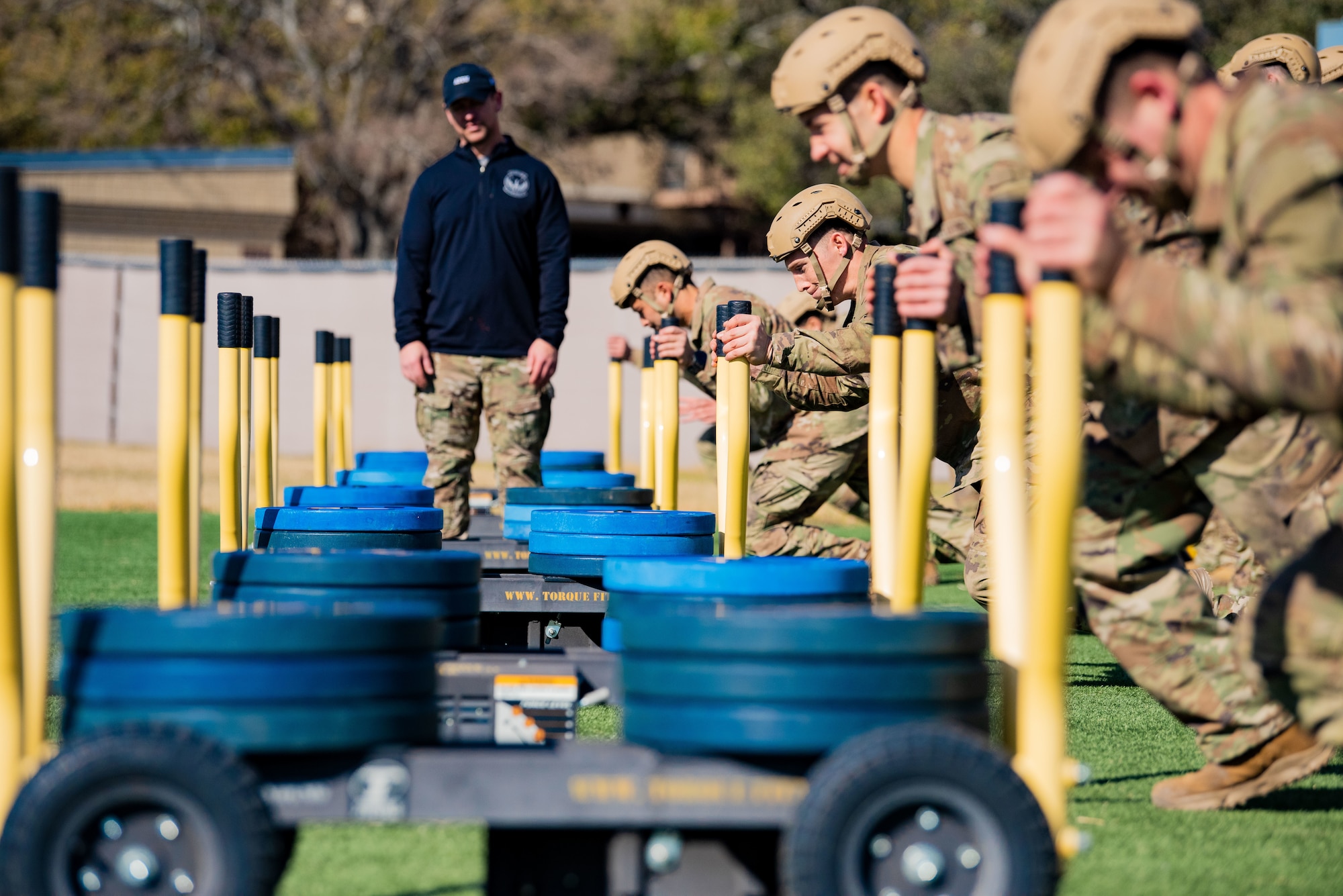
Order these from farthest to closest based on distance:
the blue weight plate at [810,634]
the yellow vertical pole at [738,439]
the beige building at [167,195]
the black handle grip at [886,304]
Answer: the beige building at [167,195] < the yellow vertical pole at [738,439] < the black handle grip at [886,304] < the blue weight plate at [810,634]


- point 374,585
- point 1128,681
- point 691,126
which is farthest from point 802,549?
point 691,126

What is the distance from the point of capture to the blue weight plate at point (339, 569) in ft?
13.2

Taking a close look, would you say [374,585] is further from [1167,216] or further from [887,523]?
[1167,216]

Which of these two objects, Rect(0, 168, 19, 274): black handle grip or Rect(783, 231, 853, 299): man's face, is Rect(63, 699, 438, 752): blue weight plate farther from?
Rect(783, 231, 853, 299): man's face

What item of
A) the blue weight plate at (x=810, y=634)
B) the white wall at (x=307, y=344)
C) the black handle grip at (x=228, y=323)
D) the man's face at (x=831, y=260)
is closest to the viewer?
the blue weight plate at (x=810, y=634)

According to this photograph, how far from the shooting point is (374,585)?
404cm

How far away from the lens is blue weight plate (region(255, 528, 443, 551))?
550 centimetres

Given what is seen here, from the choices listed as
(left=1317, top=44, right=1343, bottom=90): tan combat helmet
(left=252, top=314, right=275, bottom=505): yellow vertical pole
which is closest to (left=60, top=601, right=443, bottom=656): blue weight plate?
(left=252, top=314, right=275, bottom=505): yellow vertical pole

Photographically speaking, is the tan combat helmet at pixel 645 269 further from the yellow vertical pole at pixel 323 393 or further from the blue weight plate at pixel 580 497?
the yellow vertical pole at pixel 323 393

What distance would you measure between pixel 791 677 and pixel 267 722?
987 mm

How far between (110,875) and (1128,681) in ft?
17.7

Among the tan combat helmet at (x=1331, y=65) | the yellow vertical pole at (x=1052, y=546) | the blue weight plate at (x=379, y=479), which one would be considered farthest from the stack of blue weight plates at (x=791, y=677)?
the blue weight plate at (x=379, y=479)

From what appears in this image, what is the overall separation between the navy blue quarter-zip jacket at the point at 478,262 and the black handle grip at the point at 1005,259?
5.31 m

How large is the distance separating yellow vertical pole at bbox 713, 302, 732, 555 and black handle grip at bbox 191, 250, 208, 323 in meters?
2.07
